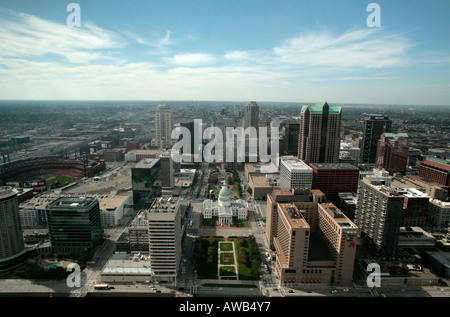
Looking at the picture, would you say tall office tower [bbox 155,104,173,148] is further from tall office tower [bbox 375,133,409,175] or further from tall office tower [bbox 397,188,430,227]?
tall office tower [bbox 397,188,430,227]

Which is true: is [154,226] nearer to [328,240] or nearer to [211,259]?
[211,259]

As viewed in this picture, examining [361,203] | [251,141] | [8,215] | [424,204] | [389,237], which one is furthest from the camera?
[251,141]

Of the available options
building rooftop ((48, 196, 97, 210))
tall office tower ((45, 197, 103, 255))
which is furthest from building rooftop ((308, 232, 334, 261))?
building rooftop ((48, 196, 97, 210))

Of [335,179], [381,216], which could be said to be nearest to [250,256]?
[381,216]

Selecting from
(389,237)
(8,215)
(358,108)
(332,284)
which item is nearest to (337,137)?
(389,237)

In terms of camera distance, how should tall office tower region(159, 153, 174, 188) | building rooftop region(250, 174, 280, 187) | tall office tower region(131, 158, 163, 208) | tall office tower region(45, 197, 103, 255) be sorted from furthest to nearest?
building rooftop region(250, 174, 280, 187), tall office tower region(159, 153, 174, 188), tall office tower region(131, 158, 163, 208), tall office tower region(45, 197, 103, 255)

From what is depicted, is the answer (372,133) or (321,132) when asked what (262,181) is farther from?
(372,133)

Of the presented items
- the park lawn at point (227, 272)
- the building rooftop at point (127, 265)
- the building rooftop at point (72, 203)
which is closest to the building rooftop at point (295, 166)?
the park lawn at point (227, 272)
